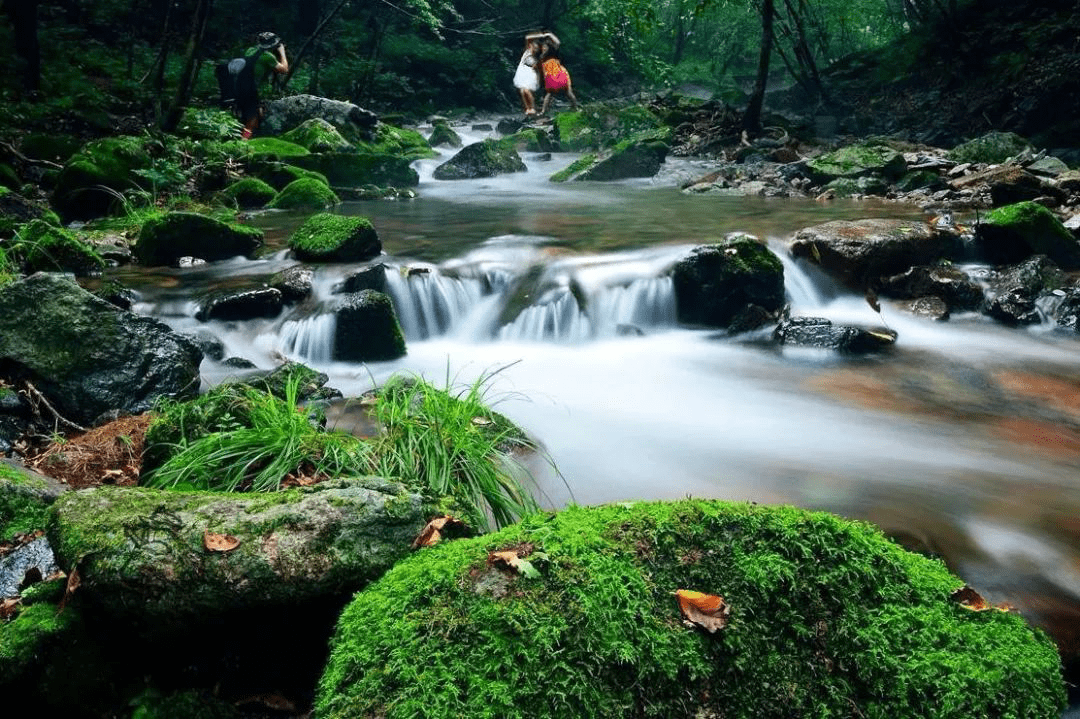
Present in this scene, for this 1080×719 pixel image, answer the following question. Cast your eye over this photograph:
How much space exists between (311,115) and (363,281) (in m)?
12.0

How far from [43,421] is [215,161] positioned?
9.73 metres

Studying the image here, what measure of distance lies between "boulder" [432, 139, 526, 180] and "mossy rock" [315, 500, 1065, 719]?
55.2ft

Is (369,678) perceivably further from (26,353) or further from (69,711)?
(26,353)

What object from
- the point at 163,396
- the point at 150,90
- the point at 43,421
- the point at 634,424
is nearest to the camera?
the point at 43,421

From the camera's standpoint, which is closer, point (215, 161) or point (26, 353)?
point (26, 353)

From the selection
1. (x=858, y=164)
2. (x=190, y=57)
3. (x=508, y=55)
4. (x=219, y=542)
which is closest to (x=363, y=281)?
(x=219, y=542)

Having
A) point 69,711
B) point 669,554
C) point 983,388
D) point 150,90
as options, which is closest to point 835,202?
point 983,388

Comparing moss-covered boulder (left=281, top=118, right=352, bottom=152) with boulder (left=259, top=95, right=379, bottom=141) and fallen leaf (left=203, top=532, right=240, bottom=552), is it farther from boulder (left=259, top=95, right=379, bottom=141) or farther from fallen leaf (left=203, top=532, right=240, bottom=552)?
fallen leaf (left=203, top=532, right=240, bottom=552)

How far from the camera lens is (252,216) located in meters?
12.2

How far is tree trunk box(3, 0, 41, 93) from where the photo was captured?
49.0 ft

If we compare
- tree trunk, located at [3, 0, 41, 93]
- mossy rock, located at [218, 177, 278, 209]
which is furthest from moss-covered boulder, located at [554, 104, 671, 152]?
tree trunk, located at [3, 0, 41, 93]

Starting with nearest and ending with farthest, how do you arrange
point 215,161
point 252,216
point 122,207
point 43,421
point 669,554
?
point 669,554
point 43,421
point 122,207
point 252,216
point 215,161

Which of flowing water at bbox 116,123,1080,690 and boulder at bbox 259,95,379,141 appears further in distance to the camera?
boulder at bbox 259,95,379,141

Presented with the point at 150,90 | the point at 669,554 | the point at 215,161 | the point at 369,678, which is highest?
the point at 150,90
